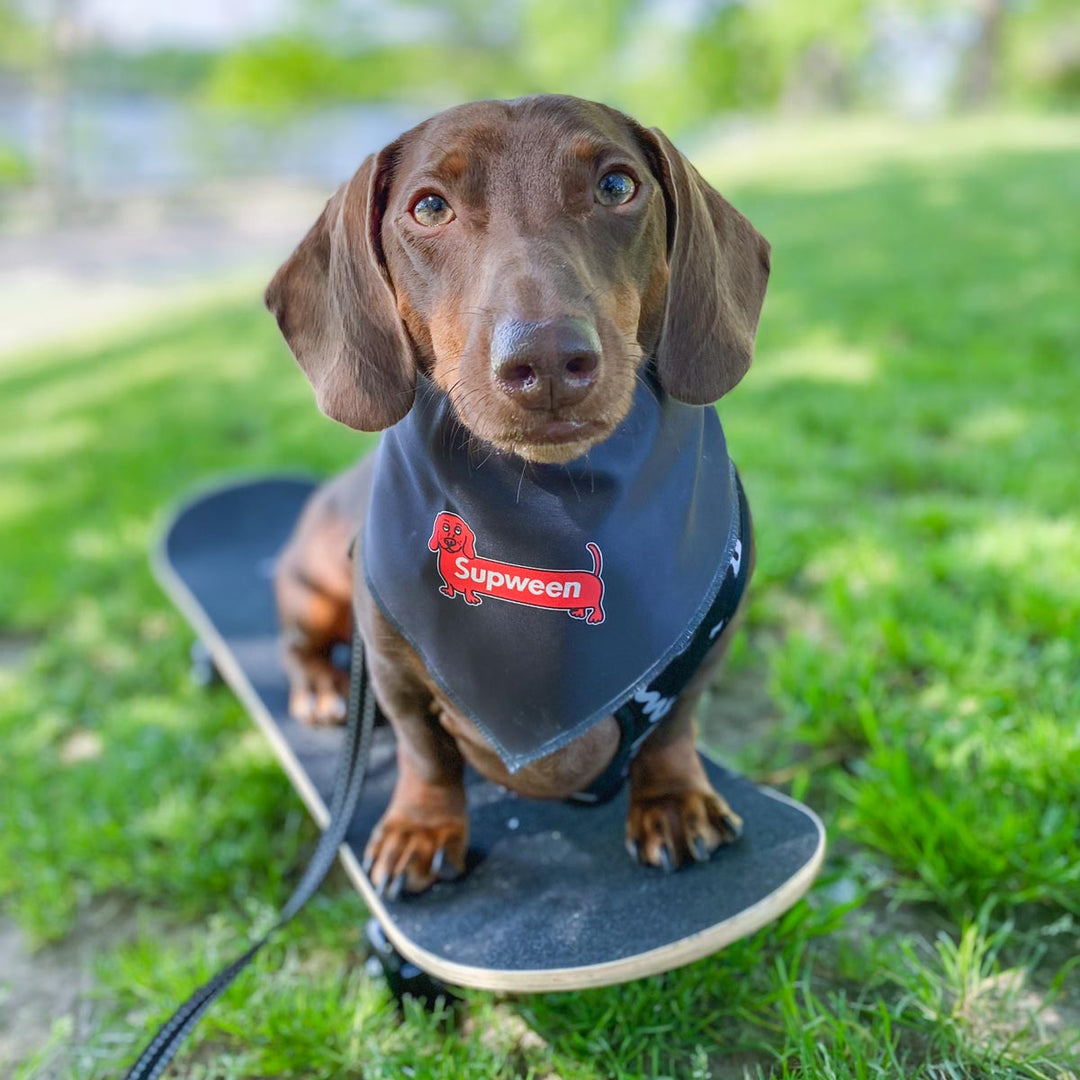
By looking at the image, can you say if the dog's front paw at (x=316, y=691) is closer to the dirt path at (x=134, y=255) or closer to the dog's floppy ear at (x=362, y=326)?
the dog's floppy ear at (x=362, y=326)

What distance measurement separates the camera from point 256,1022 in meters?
1.74

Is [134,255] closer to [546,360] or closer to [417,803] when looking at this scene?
[417,803]

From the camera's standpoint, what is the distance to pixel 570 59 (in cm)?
2703

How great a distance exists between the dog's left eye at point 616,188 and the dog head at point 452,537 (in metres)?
0.54

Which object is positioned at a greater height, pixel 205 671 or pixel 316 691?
pixel 316 691

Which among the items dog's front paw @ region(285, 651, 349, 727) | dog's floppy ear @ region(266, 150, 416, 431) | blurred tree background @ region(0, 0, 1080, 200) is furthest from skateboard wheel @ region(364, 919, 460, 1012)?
blurred tree background @ region(0, 0, 1080, 200)

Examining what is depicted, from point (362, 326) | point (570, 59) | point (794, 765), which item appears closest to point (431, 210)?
Answer: point (362, 326)

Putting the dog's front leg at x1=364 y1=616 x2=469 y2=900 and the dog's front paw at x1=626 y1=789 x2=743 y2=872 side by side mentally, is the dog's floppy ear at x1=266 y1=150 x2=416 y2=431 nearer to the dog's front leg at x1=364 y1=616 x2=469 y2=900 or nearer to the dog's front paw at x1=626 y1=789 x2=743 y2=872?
the dog's front leg at x1=364 y1=616 x2=469 y2=900

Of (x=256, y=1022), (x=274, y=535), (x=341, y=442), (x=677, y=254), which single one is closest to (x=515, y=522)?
(x=677, y=254)

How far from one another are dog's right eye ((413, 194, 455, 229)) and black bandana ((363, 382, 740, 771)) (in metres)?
0.26

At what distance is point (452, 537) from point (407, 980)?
84cm

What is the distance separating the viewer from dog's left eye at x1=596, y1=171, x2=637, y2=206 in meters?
1.46

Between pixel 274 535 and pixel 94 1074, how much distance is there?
1.82 m

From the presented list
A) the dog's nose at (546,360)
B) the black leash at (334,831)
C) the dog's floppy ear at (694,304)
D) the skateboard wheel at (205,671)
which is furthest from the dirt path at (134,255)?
the dog's nose at (546,360)
